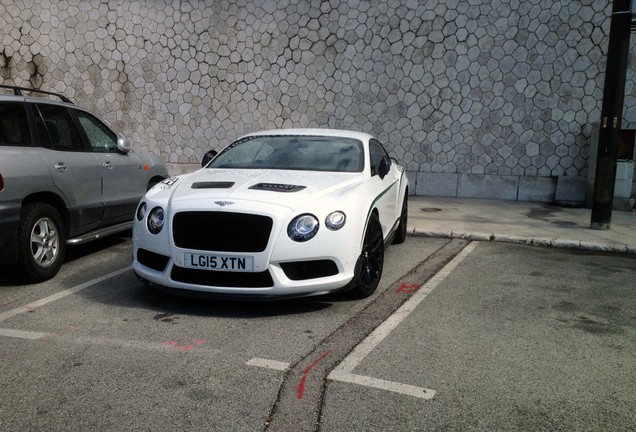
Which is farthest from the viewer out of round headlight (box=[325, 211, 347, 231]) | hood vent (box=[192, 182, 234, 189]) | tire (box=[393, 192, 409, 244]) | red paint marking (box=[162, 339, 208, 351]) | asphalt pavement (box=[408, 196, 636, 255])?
asphalt pavement (box=[408, 196, 636, 255])

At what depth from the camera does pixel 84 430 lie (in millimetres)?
2844

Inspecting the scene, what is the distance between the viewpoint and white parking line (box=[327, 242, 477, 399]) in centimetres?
331

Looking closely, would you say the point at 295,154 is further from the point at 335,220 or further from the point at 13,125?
the point at 13,125

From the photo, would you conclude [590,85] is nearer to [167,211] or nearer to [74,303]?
[167,211]

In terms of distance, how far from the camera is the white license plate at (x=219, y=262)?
175 inches

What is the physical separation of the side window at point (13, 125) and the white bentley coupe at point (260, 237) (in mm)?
A: 1417

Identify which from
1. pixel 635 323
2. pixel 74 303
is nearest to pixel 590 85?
pixel 635 323

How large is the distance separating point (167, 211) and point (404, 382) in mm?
2390

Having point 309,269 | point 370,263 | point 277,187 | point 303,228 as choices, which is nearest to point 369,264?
point 370,263

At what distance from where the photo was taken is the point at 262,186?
16.4 feet

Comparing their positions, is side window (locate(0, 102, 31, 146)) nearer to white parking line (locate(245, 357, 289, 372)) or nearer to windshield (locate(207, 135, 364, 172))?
windshield (locate(207, 135, 364, 172))

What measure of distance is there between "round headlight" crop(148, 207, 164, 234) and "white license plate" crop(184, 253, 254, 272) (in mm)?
394

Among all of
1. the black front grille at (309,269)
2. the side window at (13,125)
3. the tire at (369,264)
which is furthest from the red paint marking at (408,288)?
the side window at (13,125)

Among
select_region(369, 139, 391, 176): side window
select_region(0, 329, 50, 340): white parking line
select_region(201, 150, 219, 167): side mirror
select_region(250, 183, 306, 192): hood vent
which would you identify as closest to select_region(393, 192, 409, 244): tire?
select_region(369, 139, 391, 176): side window
